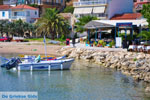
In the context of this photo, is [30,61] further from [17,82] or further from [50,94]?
[50,94]

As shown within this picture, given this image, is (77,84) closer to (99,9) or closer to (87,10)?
(99,9)

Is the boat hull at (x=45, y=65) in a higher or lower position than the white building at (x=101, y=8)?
lower

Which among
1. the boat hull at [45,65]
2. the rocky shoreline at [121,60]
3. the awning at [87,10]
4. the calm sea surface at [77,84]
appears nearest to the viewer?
the calm sea surface at [77,84]

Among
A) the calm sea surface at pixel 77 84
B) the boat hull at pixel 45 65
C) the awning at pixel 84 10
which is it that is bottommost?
the calm sea surface at pixel 77 84

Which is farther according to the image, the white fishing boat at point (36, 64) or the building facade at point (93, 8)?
the building facade at point (93, 8)

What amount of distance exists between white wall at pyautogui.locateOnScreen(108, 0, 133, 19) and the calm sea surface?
31853mm

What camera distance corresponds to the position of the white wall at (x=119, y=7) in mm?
66812

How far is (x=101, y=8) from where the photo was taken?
217ft

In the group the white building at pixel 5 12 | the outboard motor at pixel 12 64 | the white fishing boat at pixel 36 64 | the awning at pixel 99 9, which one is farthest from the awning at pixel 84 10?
the outboard motor at pixel 12 64

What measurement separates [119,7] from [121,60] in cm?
3227

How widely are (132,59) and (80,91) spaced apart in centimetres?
1222

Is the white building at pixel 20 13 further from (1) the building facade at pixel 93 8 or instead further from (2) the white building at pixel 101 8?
(1) the building facade at pixel 93 8

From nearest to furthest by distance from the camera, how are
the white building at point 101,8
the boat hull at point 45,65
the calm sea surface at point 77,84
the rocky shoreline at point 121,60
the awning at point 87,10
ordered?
the calm sea surface at point 77,84 < the rocky shoreline at point 121,60 < the boat hull at point 45,65 < the white building at point 101,8 < the awning at point 87,10

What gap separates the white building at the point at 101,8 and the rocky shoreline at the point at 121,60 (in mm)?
20073
